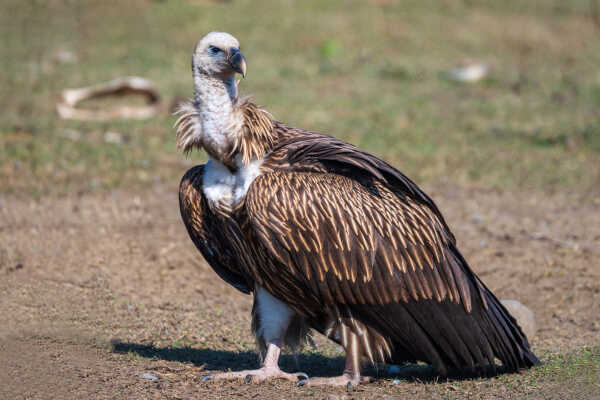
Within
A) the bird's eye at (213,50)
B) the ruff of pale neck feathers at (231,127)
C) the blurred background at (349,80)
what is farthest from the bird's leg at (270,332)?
the blurred background at (349,80)

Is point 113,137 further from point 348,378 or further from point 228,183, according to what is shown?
point 348,378

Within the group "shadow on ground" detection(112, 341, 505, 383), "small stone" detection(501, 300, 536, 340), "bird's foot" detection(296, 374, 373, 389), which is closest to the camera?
"bird's foot" detection(296, 374, 373, 389)

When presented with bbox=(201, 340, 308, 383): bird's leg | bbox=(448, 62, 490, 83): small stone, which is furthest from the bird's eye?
bbox=(448, 62, 490, 83): small stone

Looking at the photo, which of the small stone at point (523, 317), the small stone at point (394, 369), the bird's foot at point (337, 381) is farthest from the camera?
the small stone at point (523, 317)

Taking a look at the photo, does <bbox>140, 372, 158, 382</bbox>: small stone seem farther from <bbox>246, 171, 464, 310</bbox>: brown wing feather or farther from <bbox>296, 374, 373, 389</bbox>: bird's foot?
<bbox>246, 171, 464, 310</bbox>: brown wing feather

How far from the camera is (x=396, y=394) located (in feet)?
15.8

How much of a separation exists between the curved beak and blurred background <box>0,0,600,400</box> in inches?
76.5

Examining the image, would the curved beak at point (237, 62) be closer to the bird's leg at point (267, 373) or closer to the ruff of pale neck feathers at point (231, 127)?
the ruff of pale neck feathers at point (231, 127)

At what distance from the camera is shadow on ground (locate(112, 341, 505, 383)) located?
529 centimetres

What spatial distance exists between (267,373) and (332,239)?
103 centimetres

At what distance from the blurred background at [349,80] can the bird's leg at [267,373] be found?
511cm

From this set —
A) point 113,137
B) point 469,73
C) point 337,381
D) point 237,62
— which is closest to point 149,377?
point 337,381

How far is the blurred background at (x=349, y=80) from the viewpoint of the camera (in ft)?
35.8

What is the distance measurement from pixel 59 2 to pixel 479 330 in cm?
1673
